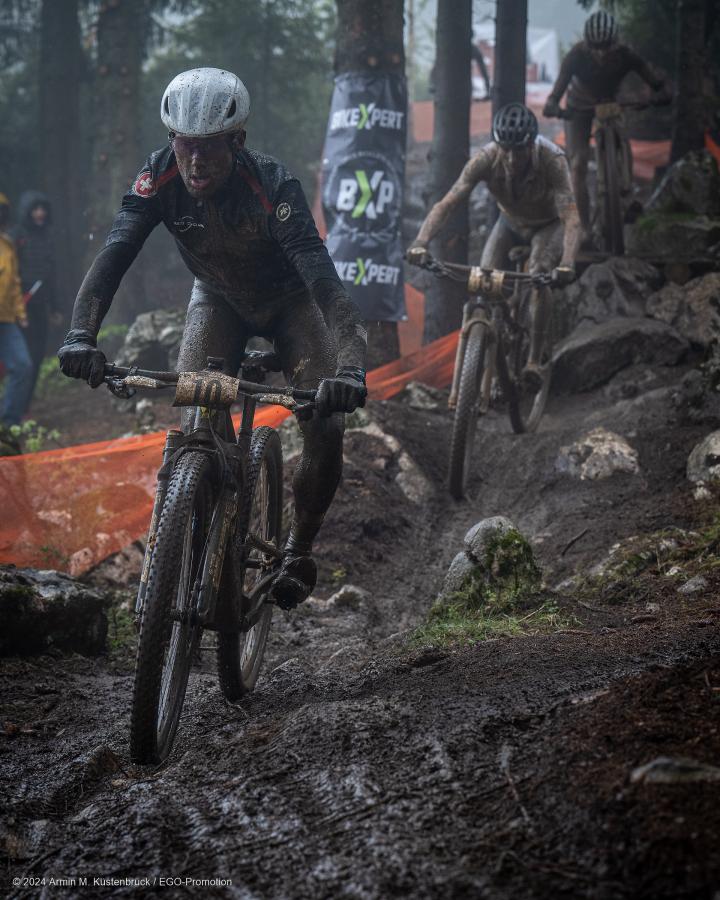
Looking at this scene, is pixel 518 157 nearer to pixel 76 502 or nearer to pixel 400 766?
pixel 76 502

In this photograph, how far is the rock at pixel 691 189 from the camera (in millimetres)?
11969

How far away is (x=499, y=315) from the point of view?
8.66 metres

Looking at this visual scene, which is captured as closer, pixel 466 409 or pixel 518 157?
pixel 466 409

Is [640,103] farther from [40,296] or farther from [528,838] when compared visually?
[528,838]

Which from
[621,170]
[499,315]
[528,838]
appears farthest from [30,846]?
[621,170]

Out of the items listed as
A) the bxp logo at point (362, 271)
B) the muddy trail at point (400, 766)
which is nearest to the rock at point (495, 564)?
the muddy trail at point (400, 766)

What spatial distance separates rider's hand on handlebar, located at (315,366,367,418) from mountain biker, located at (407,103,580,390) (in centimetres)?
435

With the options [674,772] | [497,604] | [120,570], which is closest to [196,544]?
[674,772]

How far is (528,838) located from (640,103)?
11.0 meters

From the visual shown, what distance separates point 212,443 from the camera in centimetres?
397

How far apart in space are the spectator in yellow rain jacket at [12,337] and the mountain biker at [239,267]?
6889 millimetres

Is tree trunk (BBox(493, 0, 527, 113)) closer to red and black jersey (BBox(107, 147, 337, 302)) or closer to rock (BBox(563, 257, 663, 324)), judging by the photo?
rock (BBox(563, 257, 663, 324))

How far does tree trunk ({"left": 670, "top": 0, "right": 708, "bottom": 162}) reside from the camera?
13.5m

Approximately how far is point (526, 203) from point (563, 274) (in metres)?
0.90
